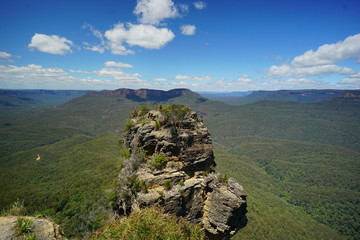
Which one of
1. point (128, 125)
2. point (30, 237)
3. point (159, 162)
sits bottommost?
point (30, 237)

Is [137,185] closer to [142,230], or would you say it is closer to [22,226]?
[142,230]

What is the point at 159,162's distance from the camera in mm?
18766

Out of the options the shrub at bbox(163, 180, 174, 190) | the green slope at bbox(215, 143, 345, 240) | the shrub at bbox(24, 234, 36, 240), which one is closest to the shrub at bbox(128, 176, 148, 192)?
the shrub at bbox(163, 180, 174, 190)

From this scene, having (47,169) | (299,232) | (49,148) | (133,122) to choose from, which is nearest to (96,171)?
(47,169)

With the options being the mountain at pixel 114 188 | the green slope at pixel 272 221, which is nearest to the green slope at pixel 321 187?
the mountain at pixel 114 188

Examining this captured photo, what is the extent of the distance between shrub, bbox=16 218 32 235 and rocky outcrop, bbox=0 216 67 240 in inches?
2.9

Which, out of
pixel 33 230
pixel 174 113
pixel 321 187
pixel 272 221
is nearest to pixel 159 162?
pixel 174 113

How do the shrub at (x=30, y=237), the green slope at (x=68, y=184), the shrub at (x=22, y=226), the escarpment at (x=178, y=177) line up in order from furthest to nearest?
1. the green slope at (x=68, y=184)
2. the escarpment at (x=178, y=177)
3. the shrub at (x=22, y=226)
4. the shrub at (x=30, y=237)

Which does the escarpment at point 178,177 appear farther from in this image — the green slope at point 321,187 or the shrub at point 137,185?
the green slope at point 321,187

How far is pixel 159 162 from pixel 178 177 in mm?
2480

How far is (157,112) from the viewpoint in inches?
863

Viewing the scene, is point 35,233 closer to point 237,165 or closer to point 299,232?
point 299,232

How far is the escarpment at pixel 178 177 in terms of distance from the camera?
56.0ft

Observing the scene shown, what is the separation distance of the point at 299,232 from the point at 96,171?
104m
